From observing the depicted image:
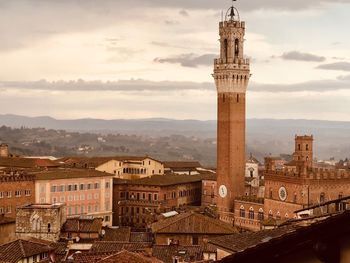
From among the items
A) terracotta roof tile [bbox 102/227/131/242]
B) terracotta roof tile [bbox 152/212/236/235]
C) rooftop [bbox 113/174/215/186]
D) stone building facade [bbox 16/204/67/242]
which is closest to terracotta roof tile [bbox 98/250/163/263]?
terracotta roof tile [bbox 102/227/131/242]

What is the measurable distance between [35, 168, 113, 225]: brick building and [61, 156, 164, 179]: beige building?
13911 millimetres

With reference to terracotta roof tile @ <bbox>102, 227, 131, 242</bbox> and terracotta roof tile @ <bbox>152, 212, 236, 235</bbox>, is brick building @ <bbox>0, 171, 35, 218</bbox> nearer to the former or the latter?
terracotta roof tile @ <bbox>102, 227, 131, 242</bbox>

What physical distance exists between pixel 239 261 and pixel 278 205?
2448 inches

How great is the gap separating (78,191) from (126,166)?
73.4 ft

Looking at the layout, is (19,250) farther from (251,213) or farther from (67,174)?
(67,174)

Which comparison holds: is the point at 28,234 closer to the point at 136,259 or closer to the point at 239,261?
the point at 136,259

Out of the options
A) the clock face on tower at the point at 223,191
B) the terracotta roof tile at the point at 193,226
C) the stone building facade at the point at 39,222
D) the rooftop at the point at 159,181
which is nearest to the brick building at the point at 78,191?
the rooftop at the point at 159,181

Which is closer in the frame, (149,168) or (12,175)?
(12,175)

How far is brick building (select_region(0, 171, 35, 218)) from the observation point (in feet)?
252

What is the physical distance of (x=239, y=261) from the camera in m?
6.55

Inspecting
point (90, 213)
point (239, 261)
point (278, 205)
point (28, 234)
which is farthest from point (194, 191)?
point (239, 261)

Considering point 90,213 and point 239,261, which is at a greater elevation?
Result: point 239,261

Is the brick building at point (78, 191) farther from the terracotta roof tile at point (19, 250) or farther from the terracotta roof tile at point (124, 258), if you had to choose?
the terracotta roof tile at point (124, 258)

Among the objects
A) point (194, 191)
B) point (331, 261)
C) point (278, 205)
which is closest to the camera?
point (331, 261)
